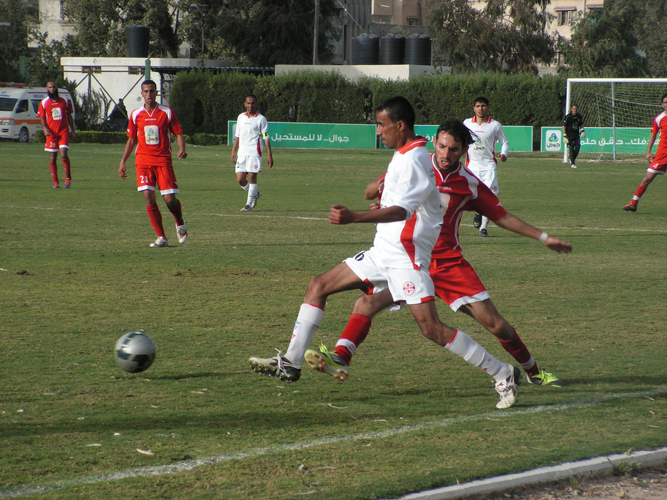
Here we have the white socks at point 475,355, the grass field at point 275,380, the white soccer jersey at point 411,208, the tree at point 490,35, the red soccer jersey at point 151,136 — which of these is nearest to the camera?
the grass field at point 275,380

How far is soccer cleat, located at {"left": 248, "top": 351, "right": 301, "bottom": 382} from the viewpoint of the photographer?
532 cm

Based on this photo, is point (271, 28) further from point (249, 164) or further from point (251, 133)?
point (249, 164)

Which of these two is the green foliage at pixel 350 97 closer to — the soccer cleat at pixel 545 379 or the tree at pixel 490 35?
the tree at pixel 490 35

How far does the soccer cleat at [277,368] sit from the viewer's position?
17.4ft

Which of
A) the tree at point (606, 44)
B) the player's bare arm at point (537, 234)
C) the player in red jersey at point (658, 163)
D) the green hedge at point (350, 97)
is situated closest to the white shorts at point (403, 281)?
the player's bare arm at point (537, 234)

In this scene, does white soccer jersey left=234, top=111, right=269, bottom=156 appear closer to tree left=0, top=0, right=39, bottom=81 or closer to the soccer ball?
the soccer ball

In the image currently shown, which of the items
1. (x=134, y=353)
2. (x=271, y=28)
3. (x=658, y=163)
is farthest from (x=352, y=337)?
(x=271, y=28)

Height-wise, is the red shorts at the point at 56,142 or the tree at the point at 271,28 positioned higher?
the tree at the point at 271,28

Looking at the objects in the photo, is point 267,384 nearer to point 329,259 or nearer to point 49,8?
point 329,259

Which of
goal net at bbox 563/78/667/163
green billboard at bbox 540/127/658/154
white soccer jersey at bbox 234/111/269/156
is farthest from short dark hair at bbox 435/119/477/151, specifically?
green billboard at bbox 540/127/658/154

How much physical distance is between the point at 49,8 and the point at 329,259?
2852 inches

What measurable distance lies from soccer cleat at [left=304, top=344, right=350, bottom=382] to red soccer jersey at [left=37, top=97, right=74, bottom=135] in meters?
16.6

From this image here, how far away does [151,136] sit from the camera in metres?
11.9

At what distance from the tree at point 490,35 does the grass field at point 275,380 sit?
162 ft
